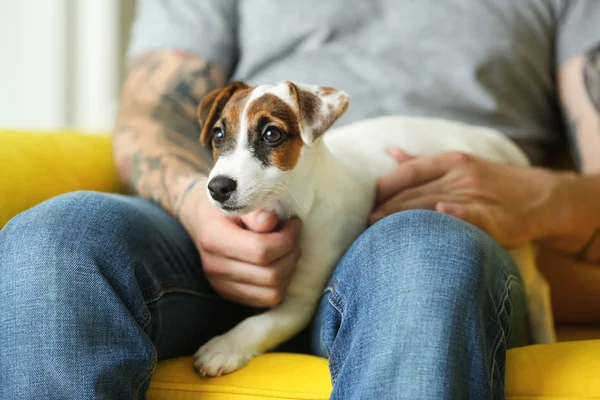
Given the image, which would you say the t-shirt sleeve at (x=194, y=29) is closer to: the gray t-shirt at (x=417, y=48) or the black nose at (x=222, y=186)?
the gray t-shirt at (x=417, y=48)

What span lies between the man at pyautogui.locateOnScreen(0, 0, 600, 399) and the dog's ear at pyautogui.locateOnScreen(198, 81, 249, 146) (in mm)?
145

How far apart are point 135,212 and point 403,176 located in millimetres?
499

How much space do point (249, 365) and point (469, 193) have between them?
1.73 feet

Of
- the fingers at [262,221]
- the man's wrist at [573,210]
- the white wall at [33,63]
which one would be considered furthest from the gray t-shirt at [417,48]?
the white wall at [33,63]

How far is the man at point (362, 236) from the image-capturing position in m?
0.79

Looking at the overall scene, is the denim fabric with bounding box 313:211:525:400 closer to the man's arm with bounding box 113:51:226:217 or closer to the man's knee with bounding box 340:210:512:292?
the man's knee with bounding box 340:210:512:292

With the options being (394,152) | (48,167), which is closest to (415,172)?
(394,152)

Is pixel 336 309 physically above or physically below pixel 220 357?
above

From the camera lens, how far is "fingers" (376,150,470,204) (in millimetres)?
1150

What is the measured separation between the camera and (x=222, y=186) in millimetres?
930

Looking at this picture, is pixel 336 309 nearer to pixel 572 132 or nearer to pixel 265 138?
pixel 265 138

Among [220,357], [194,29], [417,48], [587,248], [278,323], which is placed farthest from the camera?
[194,29]

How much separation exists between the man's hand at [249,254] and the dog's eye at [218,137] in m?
0.13

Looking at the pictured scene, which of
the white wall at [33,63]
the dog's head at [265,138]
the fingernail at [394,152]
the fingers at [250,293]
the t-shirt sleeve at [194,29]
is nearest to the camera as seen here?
the dog's head at [265,138]
